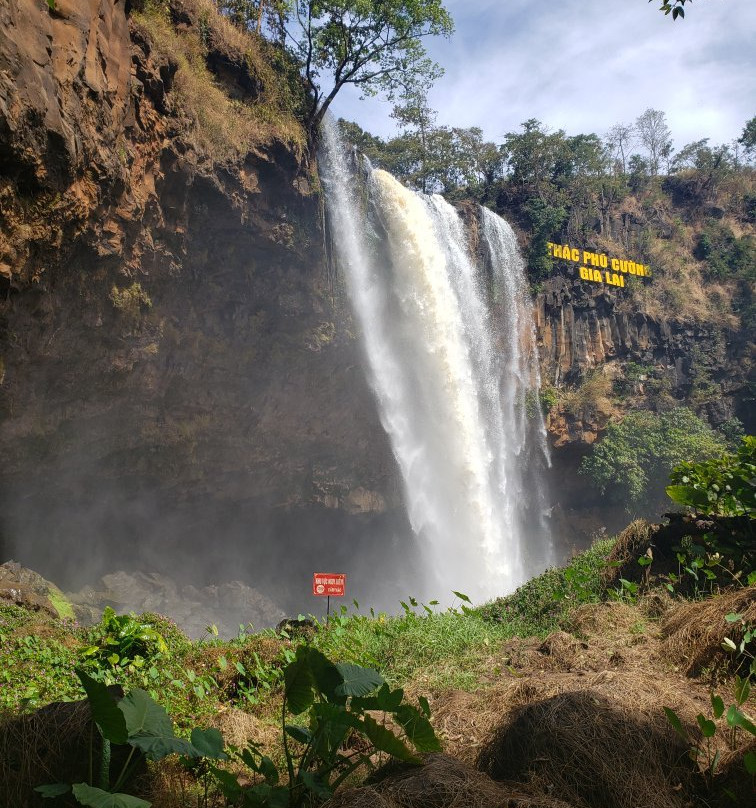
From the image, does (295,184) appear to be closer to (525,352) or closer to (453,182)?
(525,352)

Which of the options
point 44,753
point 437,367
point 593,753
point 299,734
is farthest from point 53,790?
point 437,367

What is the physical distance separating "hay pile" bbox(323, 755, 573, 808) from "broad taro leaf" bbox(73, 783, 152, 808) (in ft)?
2.18

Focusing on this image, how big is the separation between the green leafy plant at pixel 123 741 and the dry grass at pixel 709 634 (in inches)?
123

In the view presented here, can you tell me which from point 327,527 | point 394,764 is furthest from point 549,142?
point 394,764

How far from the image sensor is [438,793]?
7.18 feet

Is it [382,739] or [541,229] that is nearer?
[382,739]

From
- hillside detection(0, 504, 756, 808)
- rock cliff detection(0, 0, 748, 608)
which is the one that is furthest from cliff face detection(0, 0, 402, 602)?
hillside detection(0, 504, 756, 808)

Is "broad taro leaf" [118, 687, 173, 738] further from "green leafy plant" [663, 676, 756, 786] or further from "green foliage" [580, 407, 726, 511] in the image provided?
"green foliage" [580, 407, 726, 511]

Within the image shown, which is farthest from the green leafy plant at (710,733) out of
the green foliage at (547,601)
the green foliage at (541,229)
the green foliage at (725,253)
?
the green foliage at (725,253)

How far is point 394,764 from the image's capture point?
2504 mm

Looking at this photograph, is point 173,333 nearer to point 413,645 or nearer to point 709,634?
point 413,645

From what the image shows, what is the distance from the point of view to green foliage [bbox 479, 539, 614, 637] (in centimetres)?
602

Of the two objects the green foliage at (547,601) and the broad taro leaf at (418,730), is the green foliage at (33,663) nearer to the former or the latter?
the broad taro leaf at (418,730)

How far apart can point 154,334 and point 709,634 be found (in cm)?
1178
